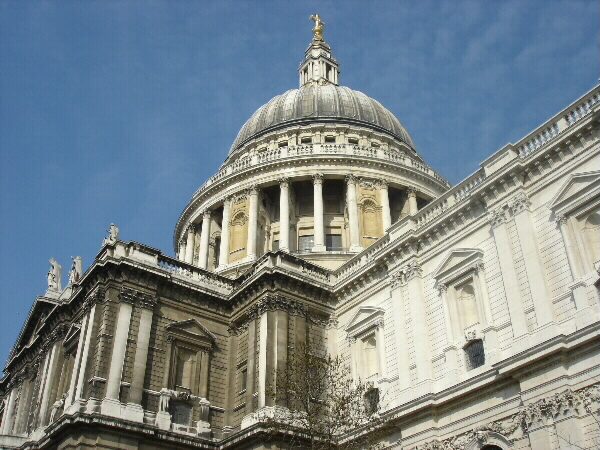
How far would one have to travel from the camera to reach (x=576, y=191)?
21.4 m

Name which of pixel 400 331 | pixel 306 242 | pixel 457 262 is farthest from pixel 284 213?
pixel 457 262

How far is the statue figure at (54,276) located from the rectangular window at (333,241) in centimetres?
1655

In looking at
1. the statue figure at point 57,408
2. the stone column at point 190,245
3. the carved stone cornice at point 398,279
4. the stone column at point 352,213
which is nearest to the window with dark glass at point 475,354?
the carved stone cornice at point 398,279

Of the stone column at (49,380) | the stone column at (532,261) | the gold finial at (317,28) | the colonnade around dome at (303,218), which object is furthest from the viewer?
the gold finial at (317,28)

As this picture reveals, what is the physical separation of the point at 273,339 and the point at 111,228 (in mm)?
9307

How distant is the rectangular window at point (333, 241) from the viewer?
4238 cm

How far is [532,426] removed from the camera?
64.0 feet

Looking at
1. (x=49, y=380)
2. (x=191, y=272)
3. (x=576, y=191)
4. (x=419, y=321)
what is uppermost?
(x=191, y=272)

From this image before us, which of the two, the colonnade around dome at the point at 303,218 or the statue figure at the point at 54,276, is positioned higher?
the colonnade around dome at the point at 303,218

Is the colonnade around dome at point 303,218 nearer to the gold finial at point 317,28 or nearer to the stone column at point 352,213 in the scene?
the stone column at point 352,213

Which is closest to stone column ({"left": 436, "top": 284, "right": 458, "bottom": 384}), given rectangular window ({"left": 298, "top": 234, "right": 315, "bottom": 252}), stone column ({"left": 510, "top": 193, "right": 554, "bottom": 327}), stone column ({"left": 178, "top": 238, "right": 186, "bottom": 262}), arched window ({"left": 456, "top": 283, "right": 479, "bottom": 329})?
arched window ({"left": 456, "top": 283, "right": 479, "bottom": 329})

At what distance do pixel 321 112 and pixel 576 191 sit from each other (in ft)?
101

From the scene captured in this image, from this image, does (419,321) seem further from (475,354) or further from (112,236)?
(112,236)

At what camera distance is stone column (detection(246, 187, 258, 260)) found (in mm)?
40928
